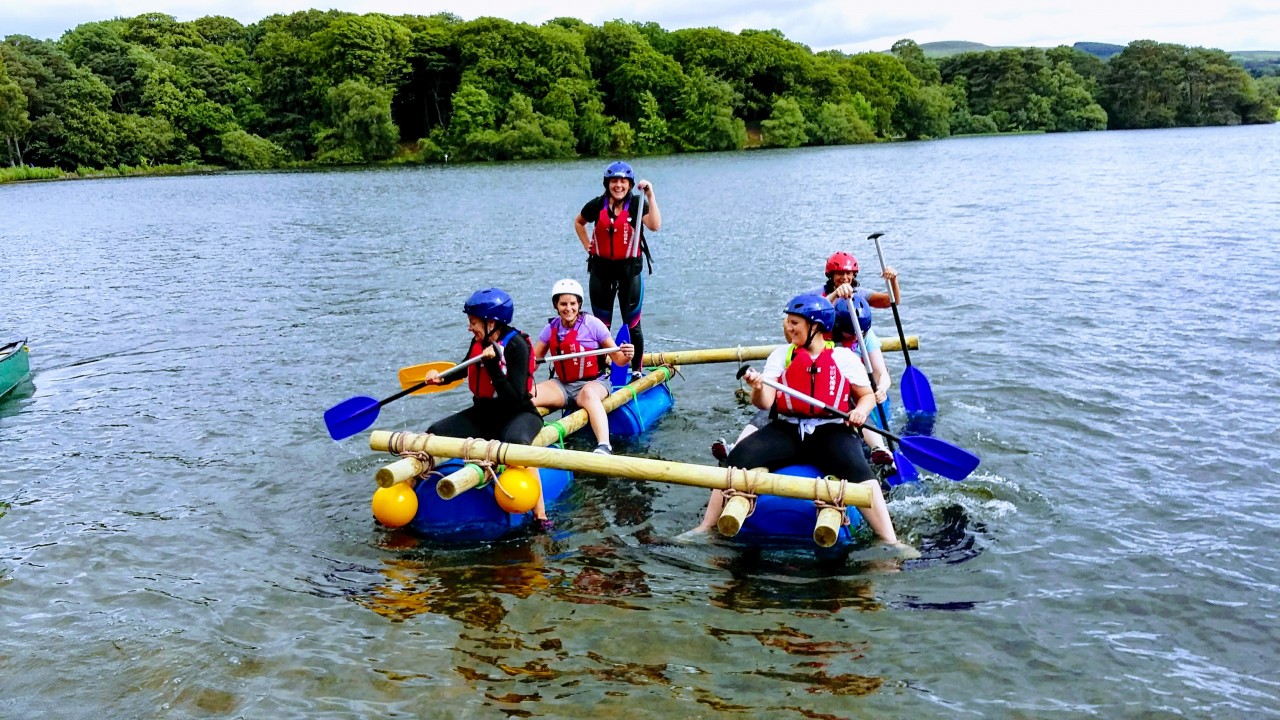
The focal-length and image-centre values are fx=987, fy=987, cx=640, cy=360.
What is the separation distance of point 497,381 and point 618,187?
3139 millimetres

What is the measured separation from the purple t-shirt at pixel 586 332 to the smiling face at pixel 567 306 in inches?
5.0

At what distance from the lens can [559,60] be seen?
78.4m

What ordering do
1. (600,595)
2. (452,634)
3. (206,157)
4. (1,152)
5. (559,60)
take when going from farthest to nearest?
(559,60) < (206,157) < (1,152) < (600,595) < (452,634)

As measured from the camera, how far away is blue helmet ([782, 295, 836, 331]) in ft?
23.2

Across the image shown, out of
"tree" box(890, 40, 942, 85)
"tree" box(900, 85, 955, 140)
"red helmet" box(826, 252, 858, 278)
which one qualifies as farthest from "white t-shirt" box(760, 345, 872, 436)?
"tree" box(890, 40, 942, 85)

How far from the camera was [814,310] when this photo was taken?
23.2ft

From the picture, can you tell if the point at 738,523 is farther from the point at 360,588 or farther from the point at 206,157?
the point at 206,157

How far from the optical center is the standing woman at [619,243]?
400 inches

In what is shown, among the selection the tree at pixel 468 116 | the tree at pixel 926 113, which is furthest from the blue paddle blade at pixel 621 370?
the tree at pixel 926 113

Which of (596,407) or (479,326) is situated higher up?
(479,326)

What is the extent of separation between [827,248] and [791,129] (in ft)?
189

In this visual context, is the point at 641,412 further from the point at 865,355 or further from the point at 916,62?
the point at 916,62

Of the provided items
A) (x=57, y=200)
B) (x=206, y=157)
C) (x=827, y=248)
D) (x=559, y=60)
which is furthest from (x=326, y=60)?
(x=827, y=248)

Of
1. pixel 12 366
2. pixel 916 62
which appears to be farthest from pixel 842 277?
pixel 916 62
